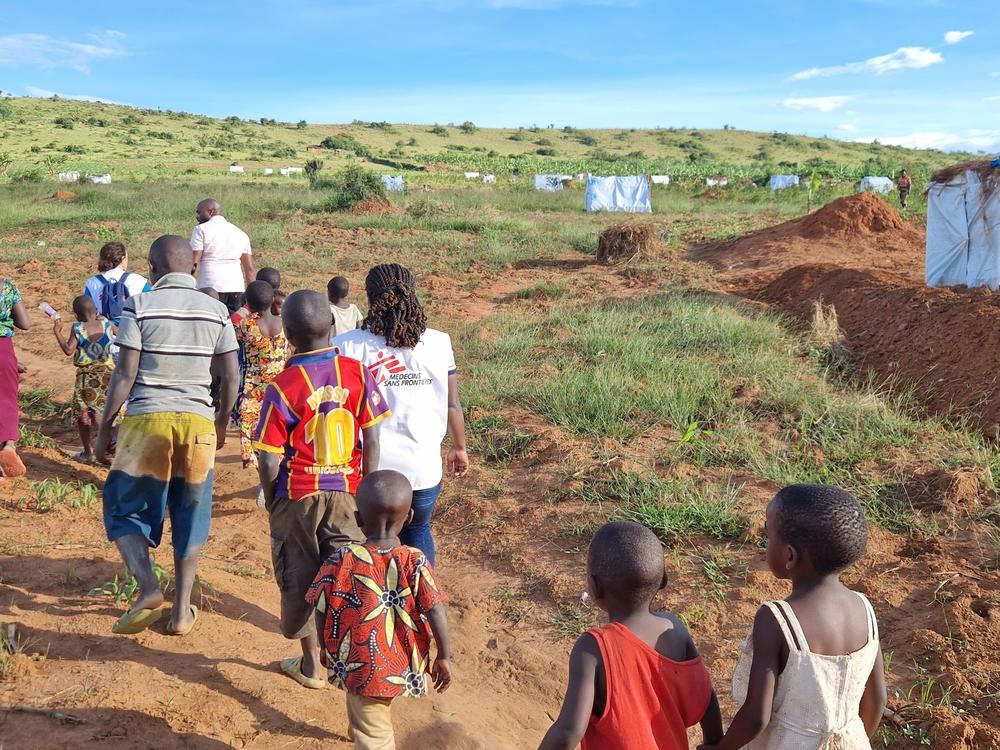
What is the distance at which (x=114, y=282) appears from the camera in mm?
4871

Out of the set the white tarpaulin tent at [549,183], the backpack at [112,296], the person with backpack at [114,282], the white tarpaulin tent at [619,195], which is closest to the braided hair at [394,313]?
the person with backpack at [114,282]

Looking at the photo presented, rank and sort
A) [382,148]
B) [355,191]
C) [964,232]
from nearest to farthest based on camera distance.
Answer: [964,232] < [355,191] < [382,148]

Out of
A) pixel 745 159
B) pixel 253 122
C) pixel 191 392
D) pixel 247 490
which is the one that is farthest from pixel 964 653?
pixel 253 122

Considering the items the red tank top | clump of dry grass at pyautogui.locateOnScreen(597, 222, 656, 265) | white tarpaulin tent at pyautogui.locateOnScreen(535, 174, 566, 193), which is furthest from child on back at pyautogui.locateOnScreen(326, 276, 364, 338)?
white tarpaulin tent at pyautogui.locateOnScreen(535, 174, 566, 193)

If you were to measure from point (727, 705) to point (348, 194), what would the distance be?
1933 centimetres

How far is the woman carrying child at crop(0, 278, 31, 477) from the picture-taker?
494cm

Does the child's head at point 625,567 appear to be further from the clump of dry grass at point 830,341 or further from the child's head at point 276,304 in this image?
the clump of dry grass at point 830,341

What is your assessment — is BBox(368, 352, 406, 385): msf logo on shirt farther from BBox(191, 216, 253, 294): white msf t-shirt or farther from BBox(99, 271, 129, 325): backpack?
BBox(191, 216, 253, 294): white msf t-shirt

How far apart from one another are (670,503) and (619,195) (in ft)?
69.4

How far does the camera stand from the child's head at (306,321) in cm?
275

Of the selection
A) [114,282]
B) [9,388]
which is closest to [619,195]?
[114,282]

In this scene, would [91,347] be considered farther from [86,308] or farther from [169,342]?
[169,342]

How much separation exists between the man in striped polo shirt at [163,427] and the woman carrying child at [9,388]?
2217mm

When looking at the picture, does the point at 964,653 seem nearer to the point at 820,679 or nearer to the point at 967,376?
the point at 820,679
